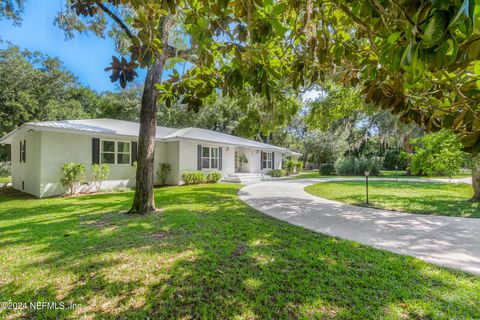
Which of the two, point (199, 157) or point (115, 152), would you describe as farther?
point (199, 157)

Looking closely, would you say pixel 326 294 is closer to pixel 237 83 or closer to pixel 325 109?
pixel 237 83

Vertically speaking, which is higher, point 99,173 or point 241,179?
point 99,173

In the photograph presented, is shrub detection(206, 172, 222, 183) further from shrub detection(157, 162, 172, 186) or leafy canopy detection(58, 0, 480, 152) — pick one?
leafy canopy detection(58, 0, 480, 152)

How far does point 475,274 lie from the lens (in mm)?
3113

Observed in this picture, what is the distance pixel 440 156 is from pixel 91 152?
1365cm

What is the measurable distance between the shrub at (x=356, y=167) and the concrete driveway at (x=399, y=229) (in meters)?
17.1

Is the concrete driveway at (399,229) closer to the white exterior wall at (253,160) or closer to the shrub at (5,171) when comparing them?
the white exterior wall at (253,160)

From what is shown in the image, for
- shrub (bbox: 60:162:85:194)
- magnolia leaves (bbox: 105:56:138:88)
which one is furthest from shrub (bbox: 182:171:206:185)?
magnolia leaves (bbox: 105:56:138:88)

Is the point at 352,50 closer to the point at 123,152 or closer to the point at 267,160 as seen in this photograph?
the point at 123,152

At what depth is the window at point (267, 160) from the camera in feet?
70.7

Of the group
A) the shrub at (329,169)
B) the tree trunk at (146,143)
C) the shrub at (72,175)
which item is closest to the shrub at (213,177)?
the shrub at (72,175)

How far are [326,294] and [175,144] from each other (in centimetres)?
1269

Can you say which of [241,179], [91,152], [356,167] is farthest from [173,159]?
[356,167]

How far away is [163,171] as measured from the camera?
1398cm
